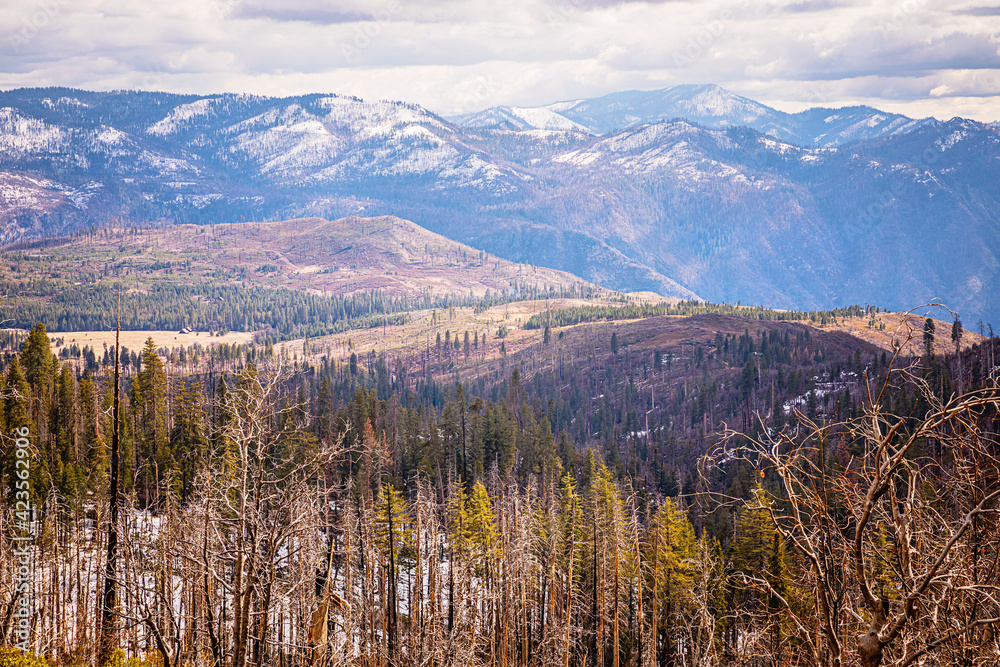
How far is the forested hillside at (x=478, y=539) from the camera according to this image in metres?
9.63

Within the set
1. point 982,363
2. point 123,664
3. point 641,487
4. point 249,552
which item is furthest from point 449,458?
point 982,363

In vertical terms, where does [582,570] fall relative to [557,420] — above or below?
above

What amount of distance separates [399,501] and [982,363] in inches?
4764

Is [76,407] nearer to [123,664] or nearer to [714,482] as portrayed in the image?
[123,664]

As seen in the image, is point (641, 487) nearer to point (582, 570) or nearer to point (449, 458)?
point (449, 458)

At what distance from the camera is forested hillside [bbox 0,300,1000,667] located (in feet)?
31.6

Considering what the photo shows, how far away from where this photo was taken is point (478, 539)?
189 ft

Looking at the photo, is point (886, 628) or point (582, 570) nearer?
point (886, 628)

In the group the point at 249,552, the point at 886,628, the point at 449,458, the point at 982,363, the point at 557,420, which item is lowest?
the point at 557,420

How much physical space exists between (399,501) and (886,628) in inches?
2226

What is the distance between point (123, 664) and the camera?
1059 inches

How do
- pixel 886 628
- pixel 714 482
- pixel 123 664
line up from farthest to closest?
pixel 714 482 < pixel 123 664 < pixel 886 628

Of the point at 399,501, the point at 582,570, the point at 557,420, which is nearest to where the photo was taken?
the point at 582,570

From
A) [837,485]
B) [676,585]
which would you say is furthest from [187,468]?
[837,485]
